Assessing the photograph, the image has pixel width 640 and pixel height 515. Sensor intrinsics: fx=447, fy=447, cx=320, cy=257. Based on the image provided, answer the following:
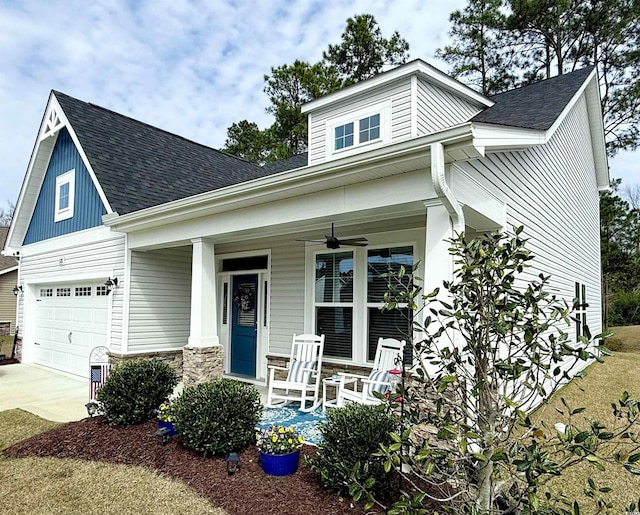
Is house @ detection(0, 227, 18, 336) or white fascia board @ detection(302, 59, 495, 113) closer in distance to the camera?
white fascia board @ detection(302, 59, 495, 113)

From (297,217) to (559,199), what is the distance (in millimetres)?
5772

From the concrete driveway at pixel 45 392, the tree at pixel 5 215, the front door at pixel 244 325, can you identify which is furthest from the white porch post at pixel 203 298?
the tree at pixel 5 215

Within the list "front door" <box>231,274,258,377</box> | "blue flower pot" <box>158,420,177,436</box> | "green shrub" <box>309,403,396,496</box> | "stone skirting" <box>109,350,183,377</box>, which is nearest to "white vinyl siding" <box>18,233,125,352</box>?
"stone skirting" <box>109,350,183,377</box>

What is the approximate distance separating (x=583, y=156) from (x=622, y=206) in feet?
21.8

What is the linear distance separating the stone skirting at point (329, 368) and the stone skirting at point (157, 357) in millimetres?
2135

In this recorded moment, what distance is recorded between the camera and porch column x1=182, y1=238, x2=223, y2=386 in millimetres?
6520

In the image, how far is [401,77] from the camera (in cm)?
681

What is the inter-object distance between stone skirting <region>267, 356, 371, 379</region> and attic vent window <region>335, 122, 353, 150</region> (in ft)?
11.7

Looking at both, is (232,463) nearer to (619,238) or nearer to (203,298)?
(203,298)

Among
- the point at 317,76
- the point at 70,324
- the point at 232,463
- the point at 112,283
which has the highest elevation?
the point at 317,76

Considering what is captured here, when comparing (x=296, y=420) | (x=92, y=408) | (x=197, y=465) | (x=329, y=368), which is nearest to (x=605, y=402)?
(x=329, y=368)

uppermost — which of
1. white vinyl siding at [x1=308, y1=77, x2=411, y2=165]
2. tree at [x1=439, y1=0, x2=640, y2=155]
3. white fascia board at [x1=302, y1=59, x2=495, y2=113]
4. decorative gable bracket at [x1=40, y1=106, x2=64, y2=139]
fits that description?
tree at [x1=439, y1=0, x2=640, y2=155]

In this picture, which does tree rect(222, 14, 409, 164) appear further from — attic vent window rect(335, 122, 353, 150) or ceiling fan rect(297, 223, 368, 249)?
ceiling fan rect(297, 223, 368, 249)

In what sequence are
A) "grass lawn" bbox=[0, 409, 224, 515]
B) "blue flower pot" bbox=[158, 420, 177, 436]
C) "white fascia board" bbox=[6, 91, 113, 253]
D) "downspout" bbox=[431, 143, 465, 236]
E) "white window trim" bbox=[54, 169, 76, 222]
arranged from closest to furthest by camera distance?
"grass lawn" bbox=[0, 409, 224, 515] → "downspout" bbox=[431, 143, 465, 236] → "blue flower pot" bbox=[158, 420, 177, 436] → "white fascia board" bbox=[6, 91, 113, 253] → "white window trim" bbox=[54, 169, 76, 222]
